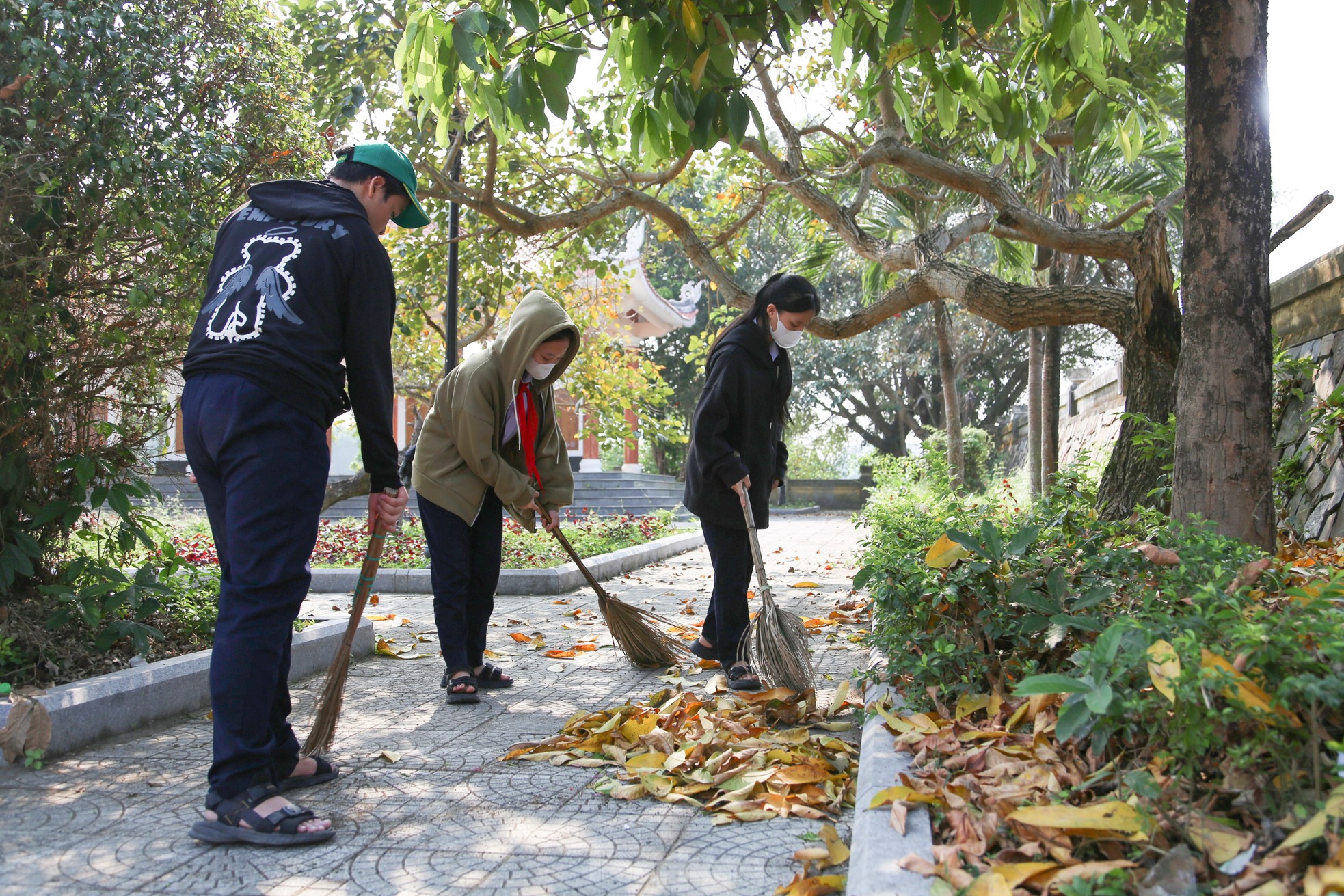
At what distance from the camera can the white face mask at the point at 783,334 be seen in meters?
4.57

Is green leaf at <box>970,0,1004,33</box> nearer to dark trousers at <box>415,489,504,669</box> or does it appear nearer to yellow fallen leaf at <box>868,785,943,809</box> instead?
yellow fallen leaf at <box>868,785,943,809</box>

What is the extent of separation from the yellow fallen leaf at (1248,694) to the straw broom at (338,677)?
7.83 ft

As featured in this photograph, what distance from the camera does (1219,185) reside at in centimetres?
376

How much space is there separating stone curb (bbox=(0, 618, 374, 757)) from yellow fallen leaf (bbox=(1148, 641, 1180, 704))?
Result: 330 cm

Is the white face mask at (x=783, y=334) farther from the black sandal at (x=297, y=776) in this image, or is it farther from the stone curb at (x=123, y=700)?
the stone curb at (x=123, y=700)

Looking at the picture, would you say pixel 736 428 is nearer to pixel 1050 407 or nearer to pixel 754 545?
pixel 754 545

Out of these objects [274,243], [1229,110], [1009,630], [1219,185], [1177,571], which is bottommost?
[1009,630]

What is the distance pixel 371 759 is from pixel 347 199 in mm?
1898

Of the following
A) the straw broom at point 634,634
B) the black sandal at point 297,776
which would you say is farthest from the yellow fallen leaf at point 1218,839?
the straw broom at point 634,634

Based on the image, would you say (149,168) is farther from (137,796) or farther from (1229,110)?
(1229,110)

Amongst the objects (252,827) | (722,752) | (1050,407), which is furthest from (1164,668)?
(1050,407)

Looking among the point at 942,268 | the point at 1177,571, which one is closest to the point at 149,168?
the point at 1177,571

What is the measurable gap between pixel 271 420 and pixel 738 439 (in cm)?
235

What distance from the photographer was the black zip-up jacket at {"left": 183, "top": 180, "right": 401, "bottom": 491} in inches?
110
